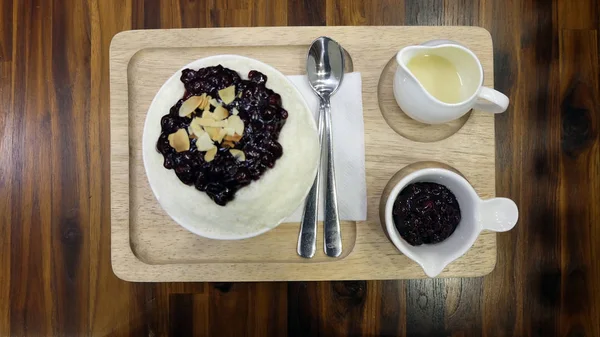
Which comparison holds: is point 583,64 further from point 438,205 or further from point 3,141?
point 3,141

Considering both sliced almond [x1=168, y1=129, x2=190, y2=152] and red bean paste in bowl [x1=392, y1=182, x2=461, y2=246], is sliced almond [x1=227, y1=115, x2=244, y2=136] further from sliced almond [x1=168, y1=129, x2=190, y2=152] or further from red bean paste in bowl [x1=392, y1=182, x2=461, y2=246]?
red bean paste in bowl [x1=392, y1=182, x2=461, y2=246]

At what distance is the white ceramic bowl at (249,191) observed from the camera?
78 cm

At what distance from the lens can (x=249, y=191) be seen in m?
0.78

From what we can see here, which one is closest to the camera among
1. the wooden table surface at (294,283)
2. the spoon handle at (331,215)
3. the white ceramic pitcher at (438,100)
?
the white ceramic pitcher at (438,100)

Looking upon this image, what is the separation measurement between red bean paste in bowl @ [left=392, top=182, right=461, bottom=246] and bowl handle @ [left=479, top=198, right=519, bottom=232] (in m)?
0.05

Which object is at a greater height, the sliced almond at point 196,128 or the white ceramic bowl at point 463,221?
the sliced almond at point 196,128

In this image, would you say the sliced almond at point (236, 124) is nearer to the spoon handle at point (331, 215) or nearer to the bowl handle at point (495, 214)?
the spoon handle at point (331, 215)

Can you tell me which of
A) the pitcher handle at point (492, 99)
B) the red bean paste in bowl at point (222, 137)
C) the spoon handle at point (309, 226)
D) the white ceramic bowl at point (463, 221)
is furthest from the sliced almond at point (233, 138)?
the pitcher handle at point (492, 99)

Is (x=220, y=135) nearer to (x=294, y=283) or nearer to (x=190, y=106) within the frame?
(x=190, y=106)

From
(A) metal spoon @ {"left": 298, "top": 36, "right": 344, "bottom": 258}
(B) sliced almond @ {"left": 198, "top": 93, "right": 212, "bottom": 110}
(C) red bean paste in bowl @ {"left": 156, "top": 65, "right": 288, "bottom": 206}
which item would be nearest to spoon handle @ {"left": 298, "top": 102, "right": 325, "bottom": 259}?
(A) metal spoon @ {"left": 298, "top": 36, "right": 344, "bottom": 258}

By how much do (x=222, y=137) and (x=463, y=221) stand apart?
0.48 meters

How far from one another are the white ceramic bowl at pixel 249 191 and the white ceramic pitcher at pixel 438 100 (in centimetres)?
19

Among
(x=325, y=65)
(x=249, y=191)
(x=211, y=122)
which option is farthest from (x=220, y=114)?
(x=325, y=65)

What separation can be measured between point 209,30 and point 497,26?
770 mm
